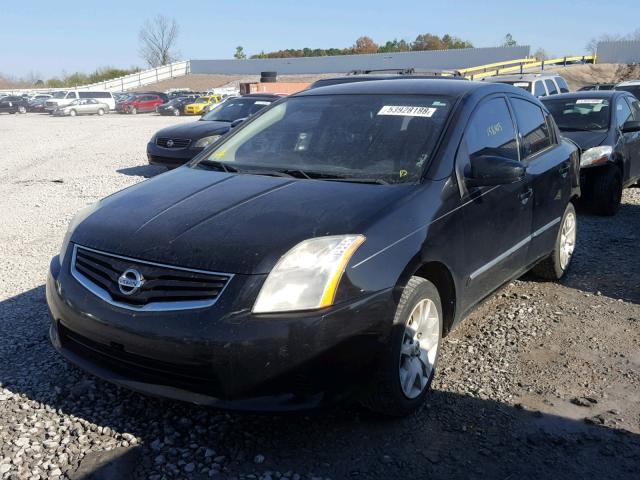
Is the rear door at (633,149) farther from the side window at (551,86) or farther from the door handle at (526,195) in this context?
the side window at (551,86)

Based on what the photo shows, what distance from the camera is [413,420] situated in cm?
327

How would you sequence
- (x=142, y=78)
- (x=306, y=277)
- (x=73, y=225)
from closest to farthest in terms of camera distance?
(x=306, y=277) → (x=73, y=225) → (x=142, y=78)

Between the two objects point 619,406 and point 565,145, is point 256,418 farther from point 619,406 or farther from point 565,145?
point 565,145

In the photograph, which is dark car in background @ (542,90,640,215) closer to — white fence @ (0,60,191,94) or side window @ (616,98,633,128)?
side window @ (616,98,633,128)

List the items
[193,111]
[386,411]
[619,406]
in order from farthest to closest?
[193,111]
[619,406]
[386,411]

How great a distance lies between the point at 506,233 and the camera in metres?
4.17

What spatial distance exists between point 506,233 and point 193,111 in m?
38.3

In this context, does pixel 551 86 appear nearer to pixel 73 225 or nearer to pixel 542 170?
pixel 542 170

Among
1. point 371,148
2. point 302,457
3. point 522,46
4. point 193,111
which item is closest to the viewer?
point 302,457

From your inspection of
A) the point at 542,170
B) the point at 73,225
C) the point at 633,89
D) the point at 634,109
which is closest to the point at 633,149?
the point at 634,109

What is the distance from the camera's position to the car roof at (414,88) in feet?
13.9

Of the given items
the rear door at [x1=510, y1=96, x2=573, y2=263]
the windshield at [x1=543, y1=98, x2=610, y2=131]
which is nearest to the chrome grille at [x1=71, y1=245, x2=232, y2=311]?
the rear door at [x1=510, y1=96, x2=573, y2=263]

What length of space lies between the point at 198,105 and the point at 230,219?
128 feet

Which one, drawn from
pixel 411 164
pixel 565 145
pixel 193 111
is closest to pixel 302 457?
pixel 411 164
